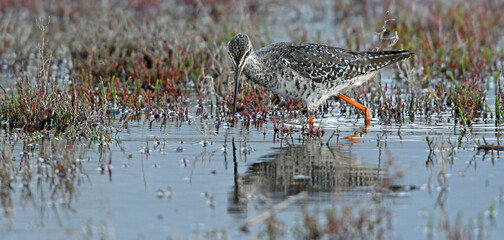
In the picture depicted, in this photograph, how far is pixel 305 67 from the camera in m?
9.55

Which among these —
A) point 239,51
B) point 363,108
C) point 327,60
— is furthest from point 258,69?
point 363,108

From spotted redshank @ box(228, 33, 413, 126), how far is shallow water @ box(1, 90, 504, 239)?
0.75 metres

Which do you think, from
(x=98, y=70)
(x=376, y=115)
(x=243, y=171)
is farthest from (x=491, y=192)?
(x=98, y=70)

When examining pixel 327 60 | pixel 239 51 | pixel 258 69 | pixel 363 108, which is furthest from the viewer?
pixel 363 108

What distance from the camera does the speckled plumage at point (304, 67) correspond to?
9.41m

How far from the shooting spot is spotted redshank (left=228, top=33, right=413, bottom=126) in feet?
30.8

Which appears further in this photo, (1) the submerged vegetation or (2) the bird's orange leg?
(2) the bird's orange leg

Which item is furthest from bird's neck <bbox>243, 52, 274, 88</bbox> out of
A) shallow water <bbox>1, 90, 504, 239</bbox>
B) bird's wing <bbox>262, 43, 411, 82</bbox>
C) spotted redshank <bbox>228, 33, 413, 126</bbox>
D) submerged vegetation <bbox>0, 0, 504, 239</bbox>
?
shallow water <bbox>1, 90, 504, 239</bbox>

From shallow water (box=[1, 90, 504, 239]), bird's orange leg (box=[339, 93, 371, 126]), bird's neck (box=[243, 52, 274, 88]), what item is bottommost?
shallow water (box=[1, 90, 504, 239])

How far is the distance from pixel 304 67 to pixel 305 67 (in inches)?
0.6

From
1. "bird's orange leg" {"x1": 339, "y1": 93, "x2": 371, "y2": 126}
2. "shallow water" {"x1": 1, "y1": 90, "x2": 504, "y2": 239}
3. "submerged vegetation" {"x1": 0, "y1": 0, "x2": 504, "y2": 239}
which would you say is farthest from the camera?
"bird's orange leg" {"x1": 339, "y1": 93, "x2": 371, "y2": 126}

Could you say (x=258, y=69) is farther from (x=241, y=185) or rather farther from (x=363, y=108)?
(x=241, y=185)

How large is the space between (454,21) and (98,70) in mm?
7879

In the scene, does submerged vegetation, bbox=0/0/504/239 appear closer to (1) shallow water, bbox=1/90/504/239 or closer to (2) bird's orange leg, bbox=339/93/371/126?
(1) shallow water, bbox=1/90/504/239
